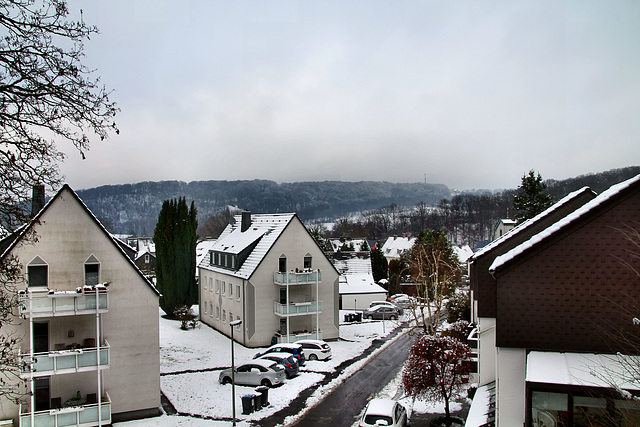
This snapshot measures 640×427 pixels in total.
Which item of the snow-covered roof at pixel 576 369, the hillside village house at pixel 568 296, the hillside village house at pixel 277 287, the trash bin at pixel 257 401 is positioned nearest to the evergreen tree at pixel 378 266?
the hillside village house at pixel 277 287

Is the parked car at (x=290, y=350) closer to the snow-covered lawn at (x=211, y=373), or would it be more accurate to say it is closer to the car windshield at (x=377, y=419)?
the snow-covered lawn at (x=211, y=373)

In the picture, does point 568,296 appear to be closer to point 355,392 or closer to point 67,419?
point 355,392

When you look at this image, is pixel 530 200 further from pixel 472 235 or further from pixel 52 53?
pixel 472 235

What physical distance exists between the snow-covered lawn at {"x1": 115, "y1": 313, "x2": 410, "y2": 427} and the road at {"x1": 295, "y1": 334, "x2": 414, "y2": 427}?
67cm

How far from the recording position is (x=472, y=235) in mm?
144375

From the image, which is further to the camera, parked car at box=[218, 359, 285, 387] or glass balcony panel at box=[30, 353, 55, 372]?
parked car at box=[218, 359, 285, 387]

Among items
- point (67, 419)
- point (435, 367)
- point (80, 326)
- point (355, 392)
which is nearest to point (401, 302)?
point (355, 392)

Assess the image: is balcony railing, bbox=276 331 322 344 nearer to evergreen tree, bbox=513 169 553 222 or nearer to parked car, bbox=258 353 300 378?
parked car, bbox=258 353 300 378

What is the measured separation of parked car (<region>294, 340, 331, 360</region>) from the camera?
31203mm

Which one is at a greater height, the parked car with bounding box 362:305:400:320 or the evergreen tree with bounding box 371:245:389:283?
the evergreen tree with bounding box 371:245:389:283

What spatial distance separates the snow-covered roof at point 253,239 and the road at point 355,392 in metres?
11.3

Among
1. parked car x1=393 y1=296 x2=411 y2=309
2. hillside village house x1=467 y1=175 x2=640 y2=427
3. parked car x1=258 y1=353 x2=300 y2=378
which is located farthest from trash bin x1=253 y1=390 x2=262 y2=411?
parked car x1=393 y1=296 x2=411 y2=309

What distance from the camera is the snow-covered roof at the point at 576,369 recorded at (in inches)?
404

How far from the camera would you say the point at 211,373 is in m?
28.0
